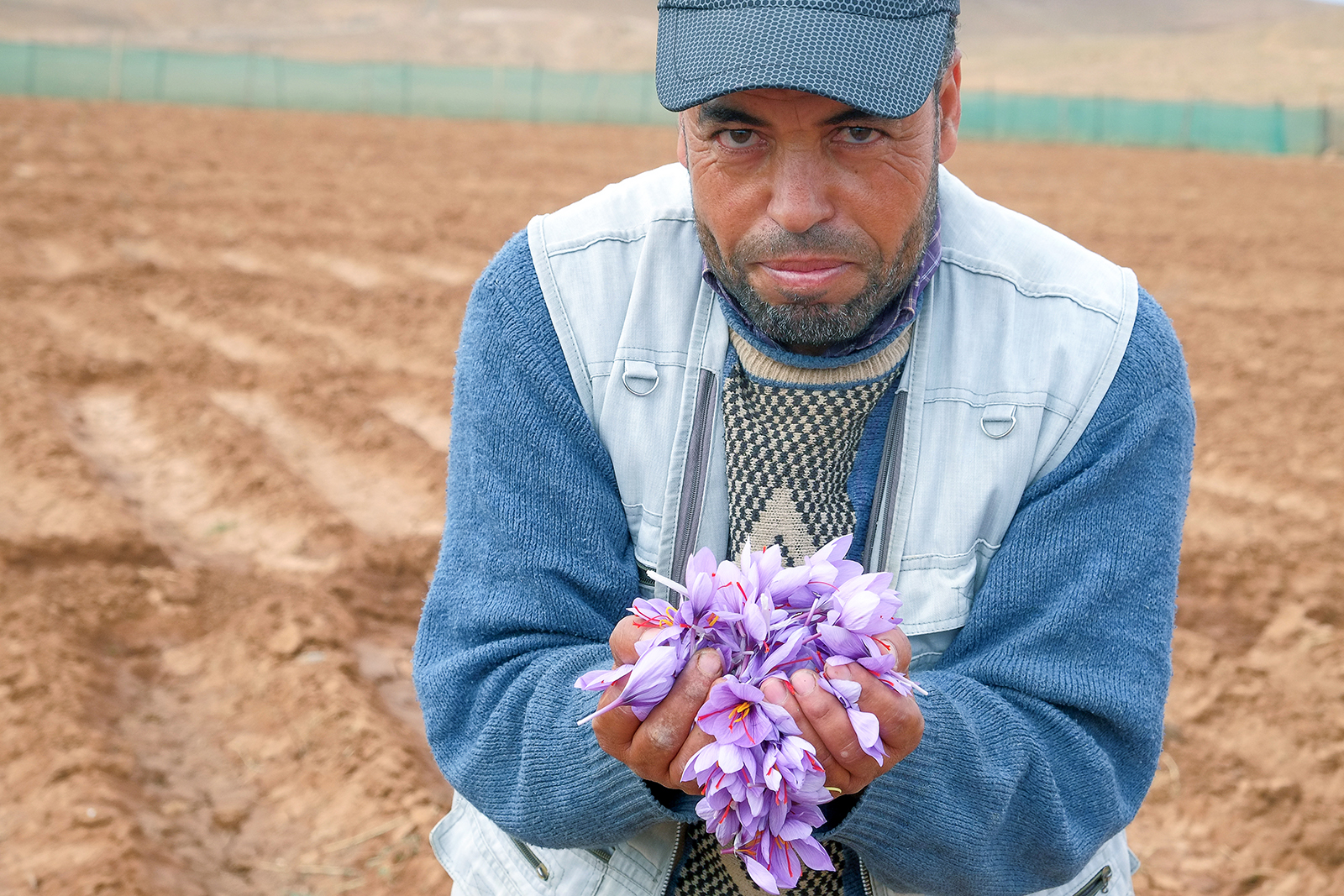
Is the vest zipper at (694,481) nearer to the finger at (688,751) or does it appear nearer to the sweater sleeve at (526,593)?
the sweater sleeve at (526,593)

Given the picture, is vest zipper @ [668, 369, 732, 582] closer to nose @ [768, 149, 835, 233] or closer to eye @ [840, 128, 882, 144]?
nose @ [768, 149, 835, 233]

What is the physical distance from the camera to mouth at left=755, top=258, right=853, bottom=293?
6.26 ft

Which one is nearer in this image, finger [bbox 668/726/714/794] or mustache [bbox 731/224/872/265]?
finger [bbox 668/726/714/794]

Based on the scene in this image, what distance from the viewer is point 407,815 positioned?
3.82 meters

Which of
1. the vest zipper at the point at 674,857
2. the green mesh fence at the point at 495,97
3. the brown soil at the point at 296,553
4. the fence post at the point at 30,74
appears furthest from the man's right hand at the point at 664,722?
the green mesh fence at the point at 495,97

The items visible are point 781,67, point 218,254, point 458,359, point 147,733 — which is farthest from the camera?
point 218,254

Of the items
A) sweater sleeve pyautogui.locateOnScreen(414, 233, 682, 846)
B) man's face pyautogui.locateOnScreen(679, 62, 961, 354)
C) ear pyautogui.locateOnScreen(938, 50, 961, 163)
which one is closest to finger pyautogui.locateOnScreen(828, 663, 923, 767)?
sweater sleeve pyautogui.locateOnScreen(414, 233, 682, 846)

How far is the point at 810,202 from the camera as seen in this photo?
1.86 meters

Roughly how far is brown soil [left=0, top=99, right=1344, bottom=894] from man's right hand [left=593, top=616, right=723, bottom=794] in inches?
83.0

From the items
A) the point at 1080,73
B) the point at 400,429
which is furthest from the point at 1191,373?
the point at 1080,73

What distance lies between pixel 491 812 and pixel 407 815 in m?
1.97

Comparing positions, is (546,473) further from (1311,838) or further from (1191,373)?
(1191,373)

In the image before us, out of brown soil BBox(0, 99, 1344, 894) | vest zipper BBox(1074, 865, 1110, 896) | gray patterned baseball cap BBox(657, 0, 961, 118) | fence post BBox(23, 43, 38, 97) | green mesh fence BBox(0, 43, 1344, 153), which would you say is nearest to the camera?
gray patterned baseball cap BBox(657, 0, 961, 118)

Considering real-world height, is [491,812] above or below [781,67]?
below
